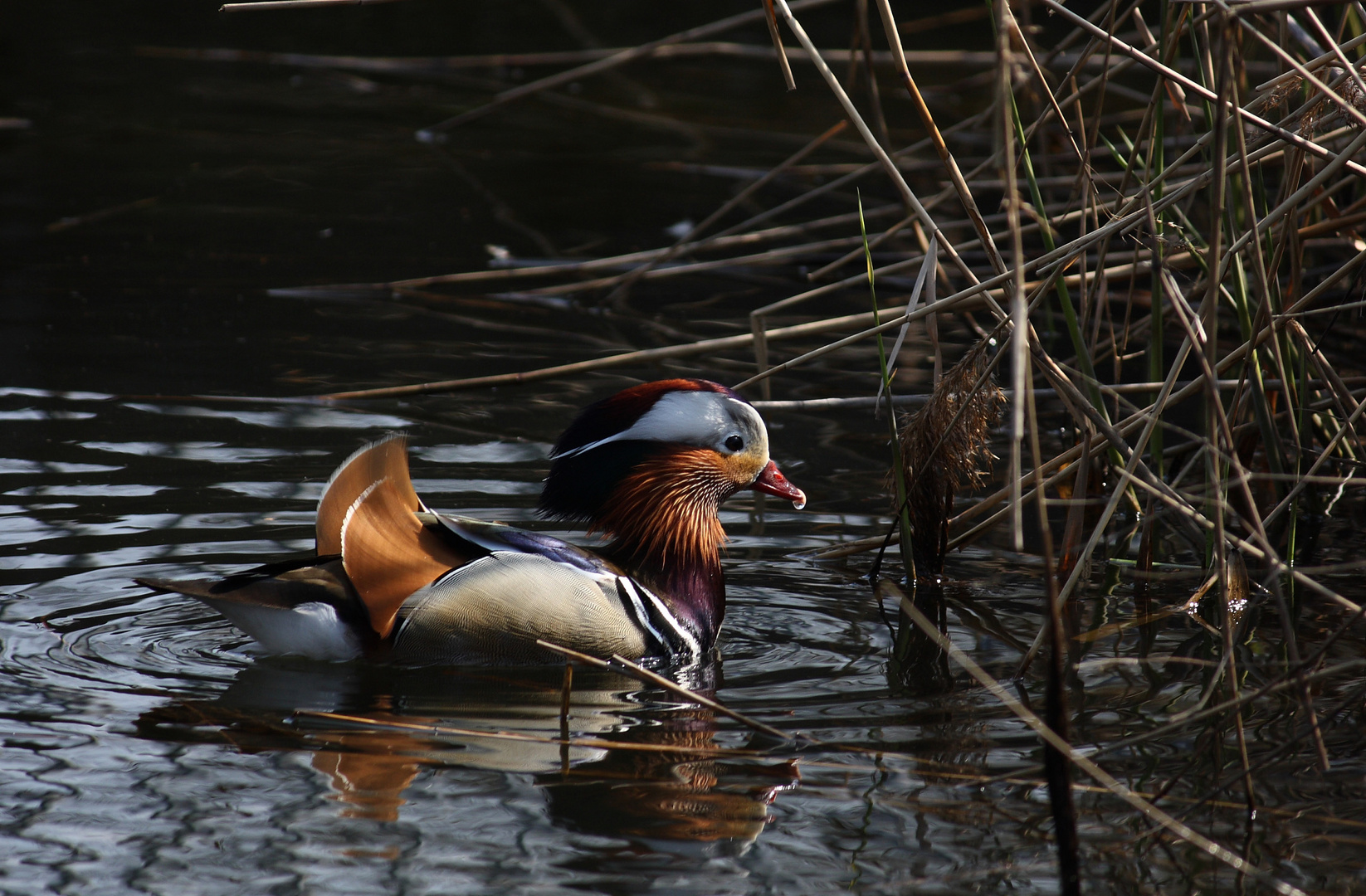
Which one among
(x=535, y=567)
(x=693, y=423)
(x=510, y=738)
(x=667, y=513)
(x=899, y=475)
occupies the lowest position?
(x=510, y=738)

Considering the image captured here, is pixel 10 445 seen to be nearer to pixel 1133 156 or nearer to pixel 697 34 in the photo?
pixel 697 34

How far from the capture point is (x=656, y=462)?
463 centimetres

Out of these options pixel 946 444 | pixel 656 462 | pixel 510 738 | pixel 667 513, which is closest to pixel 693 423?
pixel 656 462

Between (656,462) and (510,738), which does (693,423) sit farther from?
(510,738)

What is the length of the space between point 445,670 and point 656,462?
2.93 feet

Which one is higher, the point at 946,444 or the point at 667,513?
the point at 946,444

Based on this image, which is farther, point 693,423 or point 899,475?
point 899,475

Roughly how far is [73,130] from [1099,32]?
29.5 ft

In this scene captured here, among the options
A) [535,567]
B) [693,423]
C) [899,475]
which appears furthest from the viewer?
[899,475]

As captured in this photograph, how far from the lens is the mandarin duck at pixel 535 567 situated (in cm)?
411

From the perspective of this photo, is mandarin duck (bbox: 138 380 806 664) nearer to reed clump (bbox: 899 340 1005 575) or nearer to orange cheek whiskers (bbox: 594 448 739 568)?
orange cheek whiskers (bbox: 594 448 739 568)

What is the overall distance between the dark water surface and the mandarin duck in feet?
0.38

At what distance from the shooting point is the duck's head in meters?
4.53

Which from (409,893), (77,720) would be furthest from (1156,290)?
(77,720)
